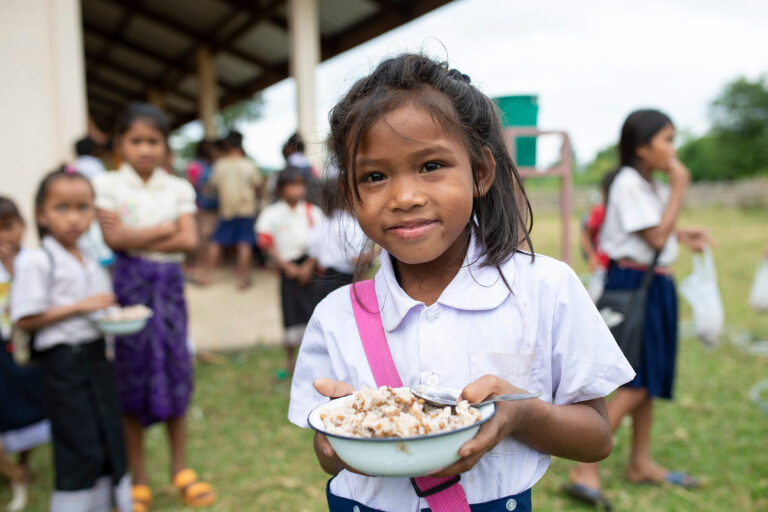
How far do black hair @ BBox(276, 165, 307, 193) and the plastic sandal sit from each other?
2.80 meters

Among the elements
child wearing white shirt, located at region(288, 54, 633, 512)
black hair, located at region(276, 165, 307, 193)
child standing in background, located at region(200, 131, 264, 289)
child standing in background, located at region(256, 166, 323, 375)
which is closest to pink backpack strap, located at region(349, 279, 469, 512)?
child wearing white shirt, located at region(288, 54, 633, 512)

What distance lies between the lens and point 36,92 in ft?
13.4

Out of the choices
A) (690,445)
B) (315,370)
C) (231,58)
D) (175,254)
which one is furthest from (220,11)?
(315,370)

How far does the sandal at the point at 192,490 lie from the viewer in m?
2.84

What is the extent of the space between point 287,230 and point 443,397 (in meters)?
3.61

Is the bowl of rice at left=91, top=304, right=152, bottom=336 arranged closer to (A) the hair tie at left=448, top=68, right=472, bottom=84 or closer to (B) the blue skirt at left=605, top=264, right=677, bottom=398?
(A) the hair tie at left=448, top=68, right=472, bottom=84

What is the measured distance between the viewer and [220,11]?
336 inches

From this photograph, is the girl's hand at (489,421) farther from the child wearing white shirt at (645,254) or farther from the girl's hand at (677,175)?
the girl's hand at (677,175)

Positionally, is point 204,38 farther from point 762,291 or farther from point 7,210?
point 762,291

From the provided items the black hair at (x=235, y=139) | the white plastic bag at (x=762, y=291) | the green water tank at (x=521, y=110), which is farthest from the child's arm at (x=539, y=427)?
the black hair at (x=235, y=139)

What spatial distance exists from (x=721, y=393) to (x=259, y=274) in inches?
191

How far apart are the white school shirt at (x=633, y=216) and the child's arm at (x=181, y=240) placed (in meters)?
1.95

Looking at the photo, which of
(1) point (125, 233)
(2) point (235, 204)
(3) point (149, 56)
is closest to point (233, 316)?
(2) point (235, 204)

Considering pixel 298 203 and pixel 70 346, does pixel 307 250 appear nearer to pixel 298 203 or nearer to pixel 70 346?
pixel 298 203
